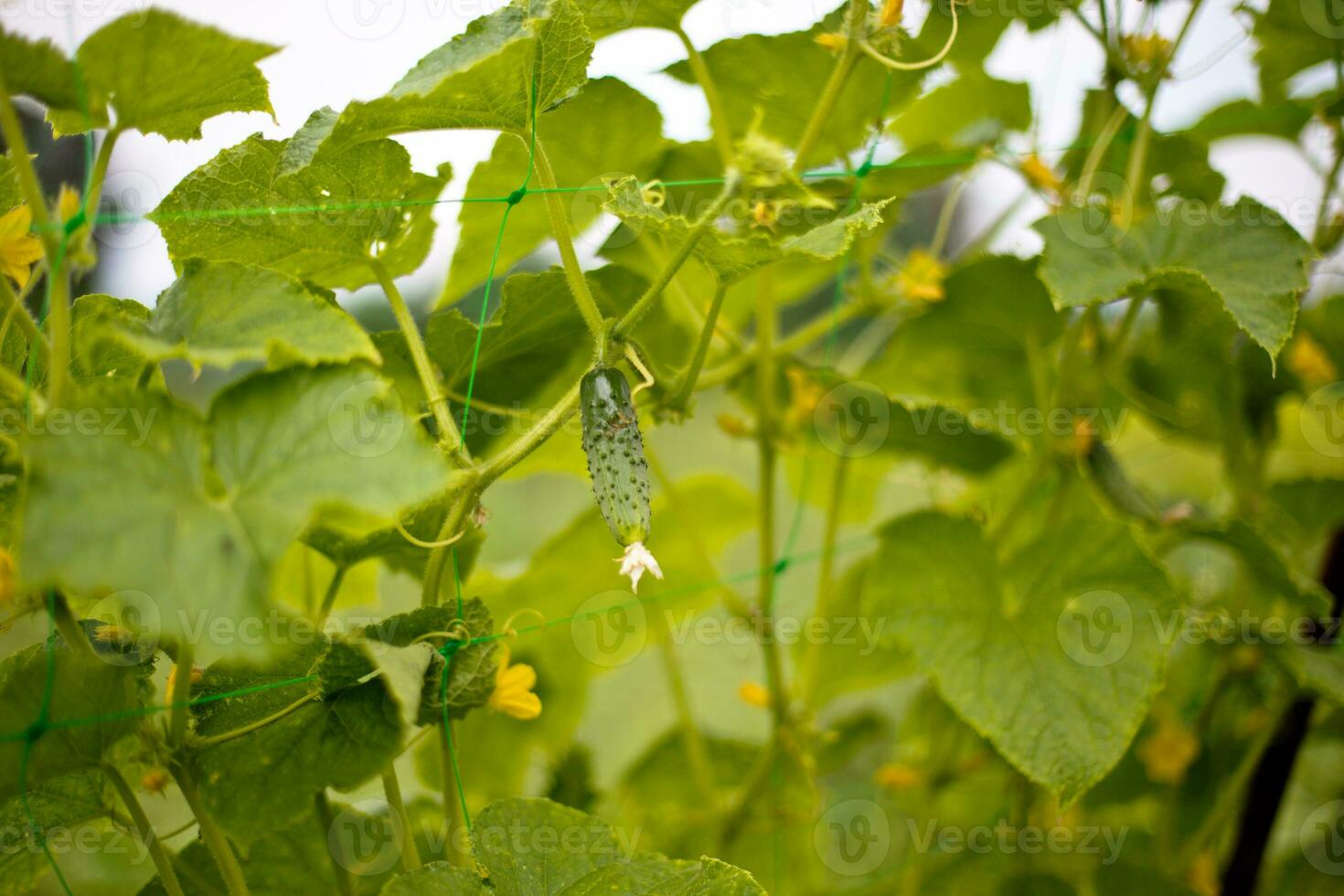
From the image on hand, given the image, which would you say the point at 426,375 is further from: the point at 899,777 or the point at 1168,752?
the point at 1168,752

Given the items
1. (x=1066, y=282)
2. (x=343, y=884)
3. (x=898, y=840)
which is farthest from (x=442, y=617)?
(x=898, y=840)

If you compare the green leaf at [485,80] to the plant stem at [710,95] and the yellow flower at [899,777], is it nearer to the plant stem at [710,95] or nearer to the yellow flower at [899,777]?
the plant stem at [710,95]

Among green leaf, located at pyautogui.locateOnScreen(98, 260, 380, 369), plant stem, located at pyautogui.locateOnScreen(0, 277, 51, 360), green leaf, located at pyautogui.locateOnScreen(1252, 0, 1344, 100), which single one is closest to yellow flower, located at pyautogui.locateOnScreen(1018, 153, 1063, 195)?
green leaf, located at pyautogui.locateOnScreen(1252, 0, 1344, 100)

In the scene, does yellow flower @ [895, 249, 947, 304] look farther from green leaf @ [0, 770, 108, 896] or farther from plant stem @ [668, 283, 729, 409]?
green leaf @ [0, 770, 108, 896]

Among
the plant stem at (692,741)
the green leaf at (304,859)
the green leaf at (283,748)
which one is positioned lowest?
the plant stem at (692,741)

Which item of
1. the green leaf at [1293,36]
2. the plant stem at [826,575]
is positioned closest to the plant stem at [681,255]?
the plant stem at [826,575]

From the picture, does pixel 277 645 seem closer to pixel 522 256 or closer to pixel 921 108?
pixel 522 256
